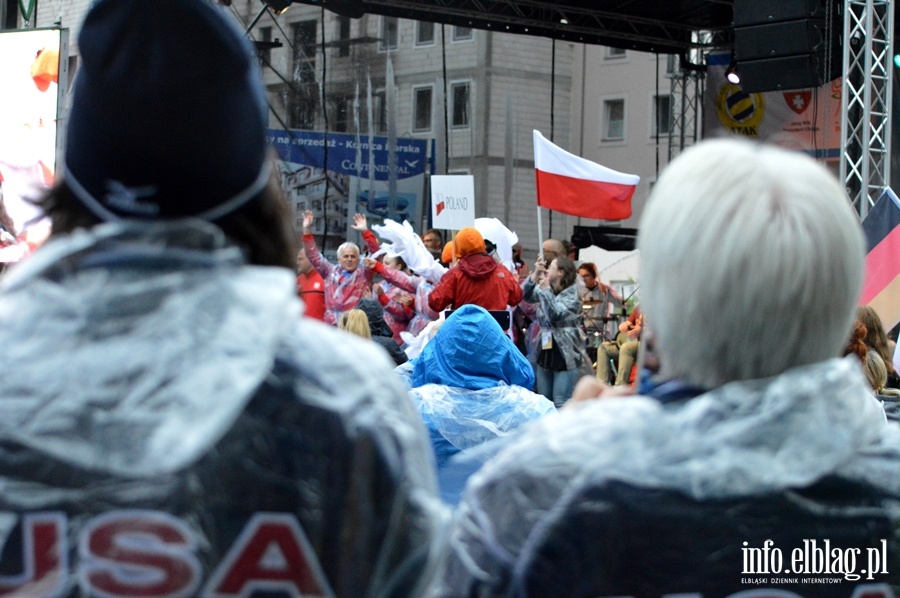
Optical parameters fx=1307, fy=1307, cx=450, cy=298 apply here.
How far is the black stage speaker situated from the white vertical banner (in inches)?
127

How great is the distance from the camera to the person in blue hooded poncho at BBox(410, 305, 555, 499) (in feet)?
16.7

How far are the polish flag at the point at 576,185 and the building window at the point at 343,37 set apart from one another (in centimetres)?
1858

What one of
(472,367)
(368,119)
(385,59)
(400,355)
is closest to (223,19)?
(472,367)

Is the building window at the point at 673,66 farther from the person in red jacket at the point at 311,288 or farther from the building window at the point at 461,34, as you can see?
the building window at the point at 461,34

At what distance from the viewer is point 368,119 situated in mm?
29547

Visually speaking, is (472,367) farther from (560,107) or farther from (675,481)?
(560,107)

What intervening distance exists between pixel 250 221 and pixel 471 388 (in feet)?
12.4

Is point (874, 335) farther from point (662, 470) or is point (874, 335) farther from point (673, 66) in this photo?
point (673, 66)

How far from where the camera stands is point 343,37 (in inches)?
1193

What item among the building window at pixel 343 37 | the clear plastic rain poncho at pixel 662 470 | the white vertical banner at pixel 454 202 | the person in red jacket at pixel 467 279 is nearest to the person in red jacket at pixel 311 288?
the person in red jacket at pixel 467 279

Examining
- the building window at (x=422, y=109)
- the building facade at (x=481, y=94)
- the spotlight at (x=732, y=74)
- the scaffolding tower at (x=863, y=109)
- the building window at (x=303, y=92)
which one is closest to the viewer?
the scaffolding tower at (x=863, y=109)

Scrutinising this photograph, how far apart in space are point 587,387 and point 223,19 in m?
0.61

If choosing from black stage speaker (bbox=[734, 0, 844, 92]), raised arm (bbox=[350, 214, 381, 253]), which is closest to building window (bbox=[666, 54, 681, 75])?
black stage speaker (bbox=[734, 0, 844, 92])

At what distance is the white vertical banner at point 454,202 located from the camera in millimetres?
13703
